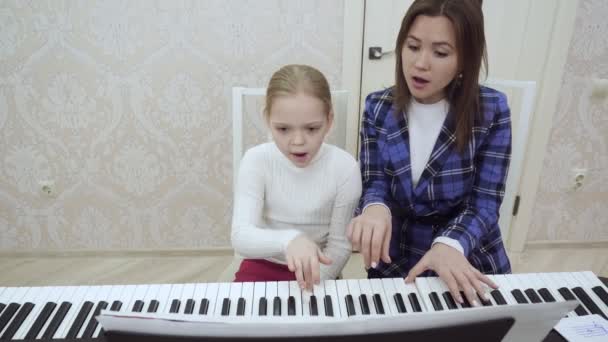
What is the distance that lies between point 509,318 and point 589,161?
81.2 inches

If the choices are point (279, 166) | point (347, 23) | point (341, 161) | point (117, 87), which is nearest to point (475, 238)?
point (341, 161)

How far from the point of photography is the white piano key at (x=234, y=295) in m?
Answer: 0.65

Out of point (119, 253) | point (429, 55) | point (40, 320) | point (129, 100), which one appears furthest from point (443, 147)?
point (119, 253)

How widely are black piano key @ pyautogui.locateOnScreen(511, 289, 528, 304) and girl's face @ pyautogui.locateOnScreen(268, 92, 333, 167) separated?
1.66 ft

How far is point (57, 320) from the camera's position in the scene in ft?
2.06

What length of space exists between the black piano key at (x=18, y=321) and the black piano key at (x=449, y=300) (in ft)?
2.37

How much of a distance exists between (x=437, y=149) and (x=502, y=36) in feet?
3.77

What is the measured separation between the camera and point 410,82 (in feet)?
2.98

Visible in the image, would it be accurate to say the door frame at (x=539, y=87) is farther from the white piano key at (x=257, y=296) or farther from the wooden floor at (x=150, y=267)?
the white piano key at (x=257, y=296)

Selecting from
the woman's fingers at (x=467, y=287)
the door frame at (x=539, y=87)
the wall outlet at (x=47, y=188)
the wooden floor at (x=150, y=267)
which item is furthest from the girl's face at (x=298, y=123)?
the wall outlet at (x=47, y=188)

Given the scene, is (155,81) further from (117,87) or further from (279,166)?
(279,166)

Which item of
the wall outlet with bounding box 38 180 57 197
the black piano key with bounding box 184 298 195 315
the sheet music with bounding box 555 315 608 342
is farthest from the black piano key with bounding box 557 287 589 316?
the wall outlet with bounding box 38 180 57 197

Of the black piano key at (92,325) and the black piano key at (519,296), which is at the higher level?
the black piano key at (519,296)

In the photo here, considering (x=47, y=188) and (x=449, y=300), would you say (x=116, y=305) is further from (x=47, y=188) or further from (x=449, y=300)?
(x=47, y=188)
